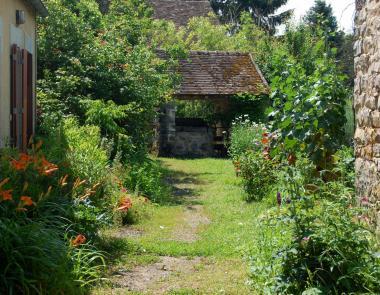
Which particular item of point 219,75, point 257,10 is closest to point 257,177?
point 219,75

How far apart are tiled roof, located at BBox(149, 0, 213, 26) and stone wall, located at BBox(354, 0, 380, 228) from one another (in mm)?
24200

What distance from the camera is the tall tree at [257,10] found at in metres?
42.8

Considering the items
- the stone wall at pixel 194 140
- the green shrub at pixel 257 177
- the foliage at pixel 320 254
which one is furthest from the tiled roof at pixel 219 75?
the foliage at pixel 320 254

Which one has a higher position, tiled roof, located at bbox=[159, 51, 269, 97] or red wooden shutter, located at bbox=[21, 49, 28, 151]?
tiled roof, located at bbox=[159, 51, 269, 97]

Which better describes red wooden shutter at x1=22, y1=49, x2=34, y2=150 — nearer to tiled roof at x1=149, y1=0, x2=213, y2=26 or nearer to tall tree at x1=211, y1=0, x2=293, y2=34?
tiled roof at x1=149, y1=0, x2=213, y2=26

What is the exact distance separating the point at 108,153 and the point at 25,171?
12.1ft

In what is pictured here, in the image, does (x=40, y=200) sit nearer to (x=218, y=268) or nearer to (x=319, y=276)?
(x=218, y=268)

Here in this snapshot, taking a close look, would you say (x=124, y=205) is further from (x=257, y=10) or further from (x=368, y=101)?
(x=257, y=10)

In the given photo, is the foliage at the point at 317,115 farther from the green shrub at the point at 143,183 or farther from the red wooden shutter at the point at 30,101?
the red wooden shutter at the point at 30,101

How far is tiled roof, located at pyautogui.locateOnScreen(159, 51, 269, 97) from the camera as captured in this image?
20.1 meters

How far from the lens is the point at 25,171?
5.78m

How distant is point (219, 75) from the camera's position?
21.1 meters

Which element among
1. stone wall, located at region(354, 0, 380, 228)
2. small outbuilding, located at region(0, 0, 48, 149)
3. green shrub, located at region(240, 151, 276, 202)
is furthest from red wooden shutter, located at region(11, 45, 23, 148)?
stone wall, located at region(354, 0, 380, 228)

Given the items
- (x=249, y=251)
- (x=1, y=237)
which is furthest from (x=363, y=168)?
(x=1, y=237)
